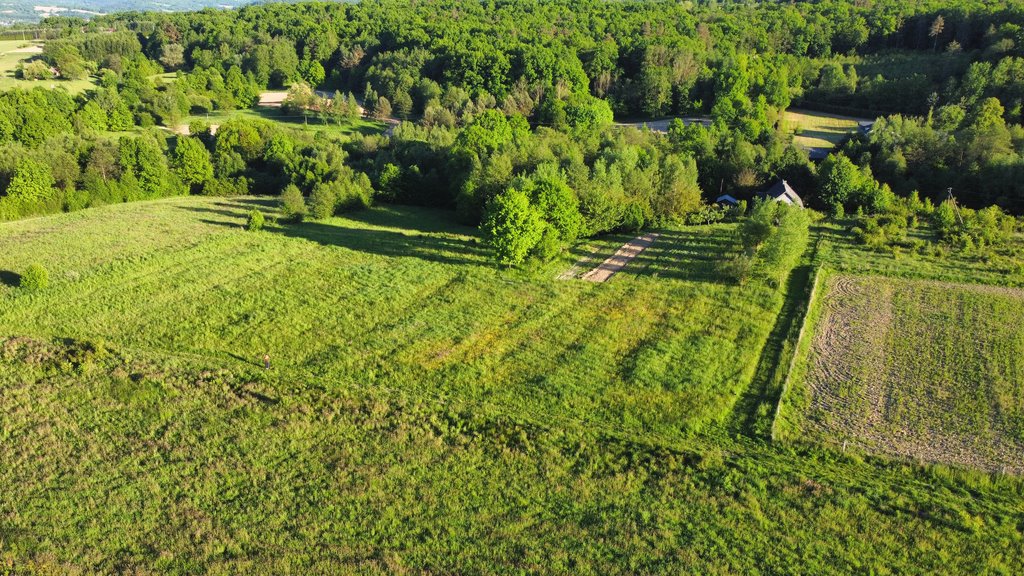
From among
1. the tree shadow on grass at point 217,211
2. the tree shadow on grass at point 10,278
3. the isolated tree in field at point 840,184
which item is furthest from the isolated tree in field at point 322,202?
the isolated tree in field at point 840,184

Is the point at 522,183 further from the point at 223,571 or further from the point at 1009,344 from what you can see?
the point at 223,571

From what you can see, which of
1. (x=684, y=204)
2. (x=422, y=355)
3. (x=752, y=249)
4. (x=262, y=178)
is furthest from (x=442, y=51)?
(x=422, y=355)

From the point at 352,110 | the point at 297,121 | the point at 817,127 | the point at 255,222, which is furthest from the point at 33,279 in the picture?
the point at 817,127

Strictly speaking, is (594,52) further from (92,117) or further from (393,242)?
(92,117)

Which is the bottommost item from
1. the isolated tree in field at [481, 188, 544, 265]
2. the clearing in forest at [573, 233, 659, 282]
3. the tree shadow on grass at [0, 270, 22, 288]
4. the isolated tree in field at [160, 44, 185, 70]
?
the tree shadow on grass at [0, 270, 22, 288]

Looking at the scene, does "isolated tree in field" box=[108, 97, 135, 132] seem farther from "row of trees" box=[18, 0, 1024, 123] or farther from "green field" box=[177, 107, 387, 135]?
"row of trees" box=[18, 0, 1024, 123]

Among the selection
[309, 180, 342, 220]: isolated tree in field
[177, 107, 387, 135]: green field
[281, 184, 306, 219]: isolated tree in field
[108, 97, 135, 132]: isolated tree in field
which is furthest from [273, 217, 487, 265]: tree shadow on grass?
[108, 97, 135, 132]: isolated tree in field

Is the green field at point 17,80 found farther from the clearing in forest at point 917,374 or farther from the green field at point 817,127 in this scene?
the clearing in forest at point 917,374
